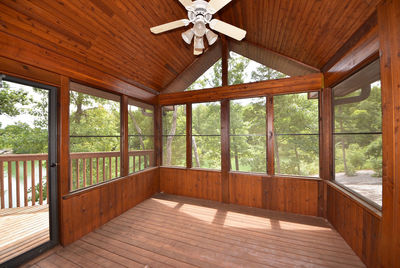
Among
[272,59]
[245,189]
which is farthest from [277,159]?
[272,59]

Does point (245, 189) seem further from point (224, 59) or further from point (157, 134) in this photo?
point (224, 59)

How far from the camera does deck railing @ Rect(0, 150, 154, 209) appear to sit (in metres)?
2.86

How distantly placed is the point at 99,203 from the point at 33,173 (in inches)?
67.4

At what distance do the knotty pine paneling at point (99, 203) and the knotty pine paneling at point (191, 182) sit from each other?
556mm

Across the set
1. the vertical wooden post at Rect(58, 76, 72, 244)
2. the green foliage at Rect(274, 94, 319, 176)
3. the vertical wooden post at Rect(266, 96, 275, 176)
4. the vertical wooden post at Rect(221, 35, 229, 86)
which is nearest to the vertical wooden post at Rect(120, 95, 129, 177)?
the vertical wooden post at Rect(58, 76, 72, 244)

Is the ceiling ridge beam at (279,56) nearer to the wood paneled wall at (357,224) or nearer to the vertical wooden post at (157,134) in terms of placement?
the wood paneled wall at (357,224)

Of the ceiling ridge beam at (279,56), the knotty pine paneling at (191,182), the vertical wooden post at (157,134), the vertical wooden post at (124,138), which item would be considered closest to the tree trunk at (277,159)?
the knotty pine paneling at (191,182)

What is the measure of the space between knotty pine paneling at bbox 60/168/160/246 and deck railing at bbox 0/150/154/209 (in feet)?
0.99

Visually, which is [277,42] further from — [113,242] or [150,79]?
[113,242]

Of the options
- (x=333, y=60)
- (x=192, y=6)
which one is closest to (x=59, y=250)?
(x=192, y=6)

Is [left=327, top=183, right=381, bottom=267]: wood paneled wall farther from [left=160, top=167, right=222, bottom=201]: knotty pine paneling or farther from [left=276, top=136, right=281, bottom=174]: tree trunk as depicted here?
[left=160, top=167, right=222, bottom=201]: knotty pine paneling

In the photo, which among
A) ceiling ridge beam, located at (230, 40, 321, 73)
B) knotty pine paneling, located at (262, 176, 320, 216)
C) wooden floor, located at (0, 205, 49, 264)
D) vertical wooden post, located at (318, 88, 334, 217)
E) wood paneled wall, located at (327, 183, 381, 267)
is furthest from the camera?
ceiling ridge beam, located at (230, 40, 321, 73)

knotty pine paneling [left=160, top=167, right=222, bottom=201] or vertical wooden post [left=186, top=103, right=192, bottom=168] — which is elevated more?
vertical wooden post [left=186, top=103, right=192, bottom=168]

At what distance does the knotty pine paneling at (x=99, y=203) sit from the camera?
227cm
